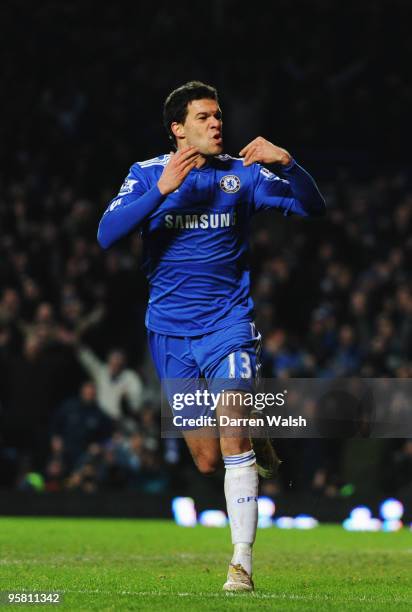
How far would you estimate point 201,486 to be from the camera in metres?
14.3

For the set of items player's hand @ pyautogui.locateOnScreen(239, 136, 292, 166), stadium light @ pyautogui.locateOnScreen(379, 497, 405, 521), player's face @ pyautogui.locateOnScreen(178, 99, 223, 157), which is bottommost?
stadium light @ pyautogui.locateOnScreen(379, 497, 405, 521)

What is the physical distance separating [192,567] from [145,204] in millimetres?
2532

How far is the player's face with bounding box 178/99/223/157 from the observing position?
753 centimetres

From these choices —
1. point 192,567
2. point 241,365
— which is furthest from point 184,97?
point 192,567

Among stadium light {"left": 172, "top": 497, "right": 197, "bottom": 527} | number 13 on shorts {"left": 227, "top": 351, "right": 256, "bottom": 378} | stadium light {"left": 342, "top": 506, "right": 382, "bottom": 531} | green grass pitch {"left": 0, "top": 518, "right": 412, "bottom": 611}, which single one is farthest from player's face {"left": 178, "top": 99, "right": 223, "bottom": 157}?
stadium light {"left": 172, "top": 497, "right": 197, "bottom": 527}

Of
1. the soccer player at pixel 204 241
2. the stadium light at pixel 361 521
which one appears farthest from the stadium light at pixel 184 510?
the soccer player at pixel 204 241

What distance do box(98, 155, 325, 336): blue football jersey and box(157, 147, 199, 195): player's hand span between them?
1.21 ft

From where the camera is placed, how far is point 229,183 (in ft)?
25.1

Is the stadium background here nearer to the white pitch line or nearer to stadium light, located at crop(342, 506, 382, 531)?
stadium light, located at crop(342, 506, 382, 531)

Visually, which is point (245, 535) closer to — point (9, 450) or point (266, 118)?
point (9, 450)

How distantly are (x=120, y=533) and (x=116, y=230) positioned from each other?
Answer: 5.38 meters

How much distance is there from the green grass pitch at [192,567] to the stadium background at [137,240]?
1698 millimetres

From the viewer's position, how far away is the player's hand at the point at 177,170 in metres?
7.14

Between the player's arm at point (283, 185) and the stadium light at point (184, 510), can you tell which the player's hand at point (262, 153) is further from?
the stadium light at point (184, 510)
